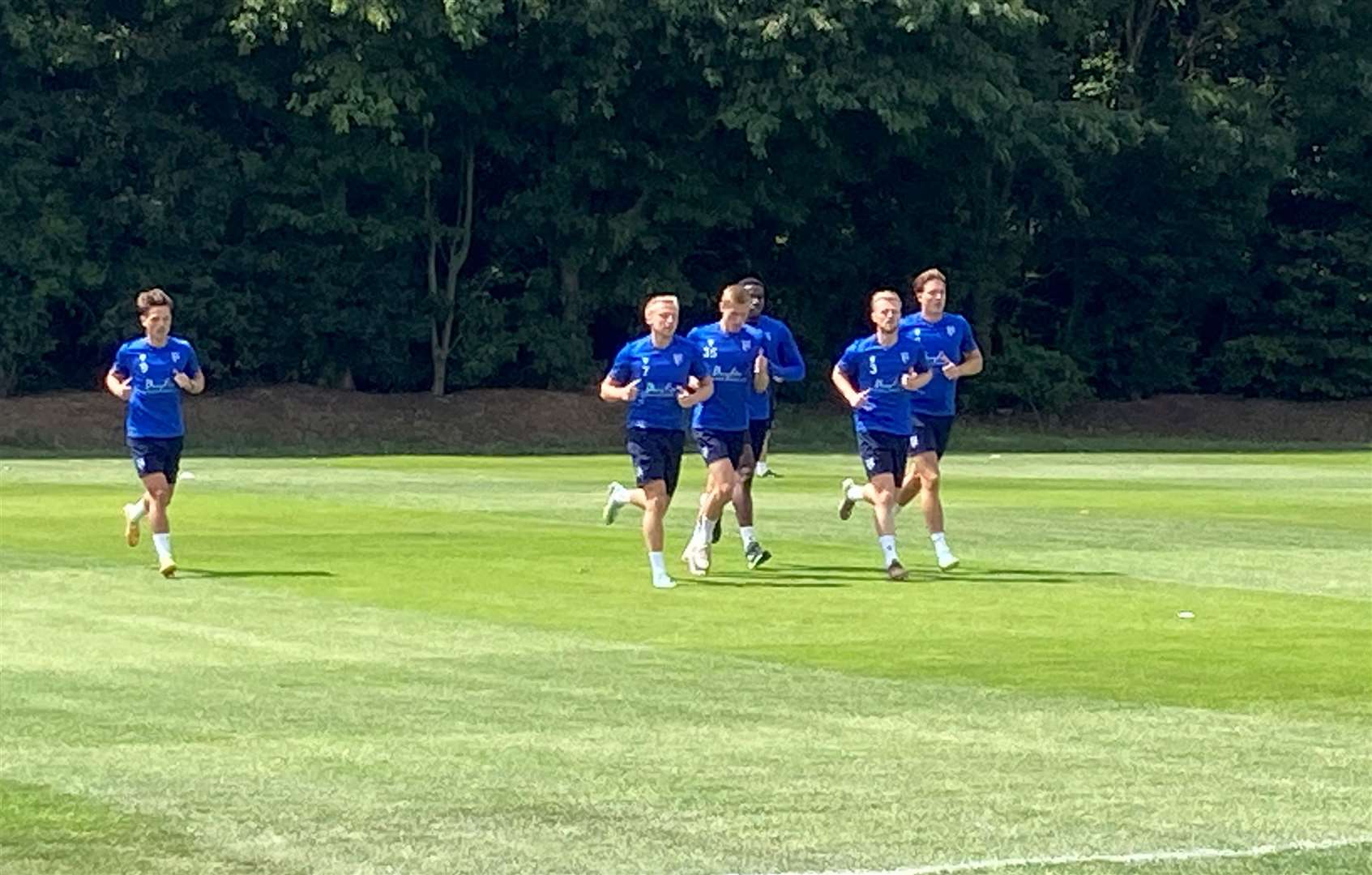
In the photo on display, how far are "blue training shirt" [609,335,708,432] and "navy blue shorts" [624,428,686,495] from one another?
5cm

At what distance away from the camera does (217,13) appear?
50.7 metres

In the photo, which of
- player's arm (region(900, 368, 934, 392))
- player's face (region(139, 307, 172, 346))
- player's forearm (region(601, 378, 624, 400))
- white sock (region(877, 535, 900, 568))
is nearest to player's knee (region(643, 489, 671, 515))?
player's forearm (region(601, 378, 624, 400))

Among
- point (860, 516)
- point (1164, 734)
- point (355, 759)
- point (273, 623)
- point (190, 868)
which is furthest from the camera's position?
point (860, 516)

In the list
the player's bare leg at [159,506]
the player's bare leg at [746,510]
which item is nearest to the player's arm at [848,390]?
the player's bare leg at [746,510]

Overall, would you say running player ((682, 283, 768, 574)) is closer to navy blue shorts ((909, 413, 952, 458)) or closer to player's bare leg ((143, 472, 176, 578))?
navy blue shorts ((909, 413, 952, 458))

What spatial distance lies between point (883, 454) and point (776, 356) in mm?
1876

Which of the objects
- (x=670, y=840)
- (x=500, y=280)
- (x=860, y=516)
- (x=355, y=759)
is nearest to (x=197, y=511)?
(x=860, y=516)

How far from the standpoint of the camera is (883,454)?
66.5ft

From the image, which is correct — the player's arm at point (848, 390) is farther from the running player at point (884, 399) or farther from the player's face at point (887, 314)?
the player's face at point (887, 314)

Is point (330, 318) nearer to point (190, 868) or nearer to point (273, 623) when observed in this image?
point (273, 623)

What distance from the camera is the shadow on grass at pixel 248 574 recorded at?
1989 centimetres

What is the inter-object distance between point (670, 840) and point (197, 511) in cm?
1883

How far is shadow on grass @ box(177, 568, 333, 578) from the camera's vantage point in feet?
65.3

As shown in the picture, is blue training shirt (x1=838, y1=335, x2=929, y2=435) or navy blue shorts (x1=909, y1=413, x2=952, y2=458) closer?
blue training shirt (x1=838, y1=335, x2=929, y2=435)
